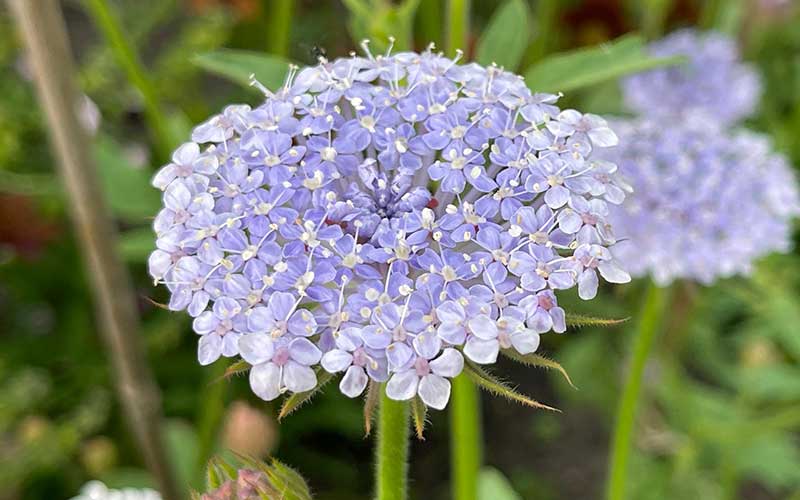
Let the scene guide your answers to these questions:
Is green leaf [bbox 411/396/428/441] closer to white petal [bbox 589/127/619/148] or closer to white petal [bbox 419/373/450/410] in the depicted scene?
white petal [bbox 419/373/450/410]

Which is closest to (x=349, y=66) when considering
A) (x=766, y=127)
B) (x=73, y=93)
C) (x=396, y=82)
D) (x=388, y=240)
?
(x=396, y=82)

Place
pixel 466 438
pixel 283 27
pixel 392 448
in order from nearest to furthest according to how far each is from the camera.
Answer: pixel 392 448 → pixel 466 438 → pixel 283 27

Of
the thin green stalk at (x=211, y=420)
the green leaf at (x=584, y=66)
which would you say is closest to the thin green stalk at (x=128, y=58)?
the thin green stalk at (x=211, y=420)

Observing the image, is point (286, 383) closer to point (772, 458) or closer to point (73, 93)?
point (73, 93)

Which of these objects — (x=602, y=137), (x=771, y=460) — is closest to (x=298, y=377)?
(x=602, y=137)

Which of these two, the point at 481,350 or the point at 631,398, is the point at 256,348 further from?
the point at 631,398
